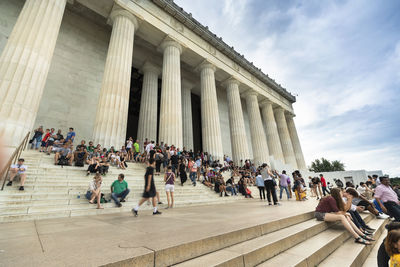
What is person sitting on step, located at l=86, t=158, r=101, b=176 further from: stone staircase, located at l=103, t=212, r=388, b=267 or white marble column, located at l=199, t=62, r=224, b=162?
white marble column, located at l=199, t=62, r=224, b=162

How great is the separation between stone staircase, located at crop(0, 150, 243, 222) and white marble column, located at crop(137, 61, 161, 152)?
7152 millimetres

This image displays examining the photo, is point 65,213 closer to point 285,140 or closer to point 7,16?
point 7,16

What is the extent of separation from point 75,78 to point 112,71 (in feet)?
14.8

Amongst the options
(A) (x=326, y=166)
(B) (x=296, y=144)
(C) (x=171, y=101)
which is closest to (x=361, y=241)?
(C) (x=171, y=101)

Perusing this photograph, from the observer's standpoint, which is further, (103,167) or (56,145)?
(56,145)

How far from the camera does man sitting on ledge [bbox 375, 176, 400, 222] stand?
16.7 ft

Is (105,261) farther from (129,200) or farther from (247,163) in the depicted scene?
(247,163)

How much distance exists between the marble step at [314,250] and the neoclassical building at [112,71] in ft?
33.6

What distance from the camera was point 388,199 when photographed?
17.1 ft

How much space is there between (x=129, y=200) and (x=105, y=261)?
17.5 feet

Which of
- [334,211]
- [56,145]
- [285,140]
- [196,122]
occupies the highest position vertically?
[196,122]

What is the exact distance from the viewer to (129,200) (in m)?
6.57

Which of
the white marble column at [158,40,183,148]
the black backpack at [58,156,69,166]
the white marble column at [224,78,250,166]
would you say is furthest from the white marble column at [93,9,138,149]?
the white marble column at [224,78,250,166]

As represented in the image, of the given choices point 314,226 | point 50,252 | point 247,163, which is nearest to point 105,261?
point 50,252
